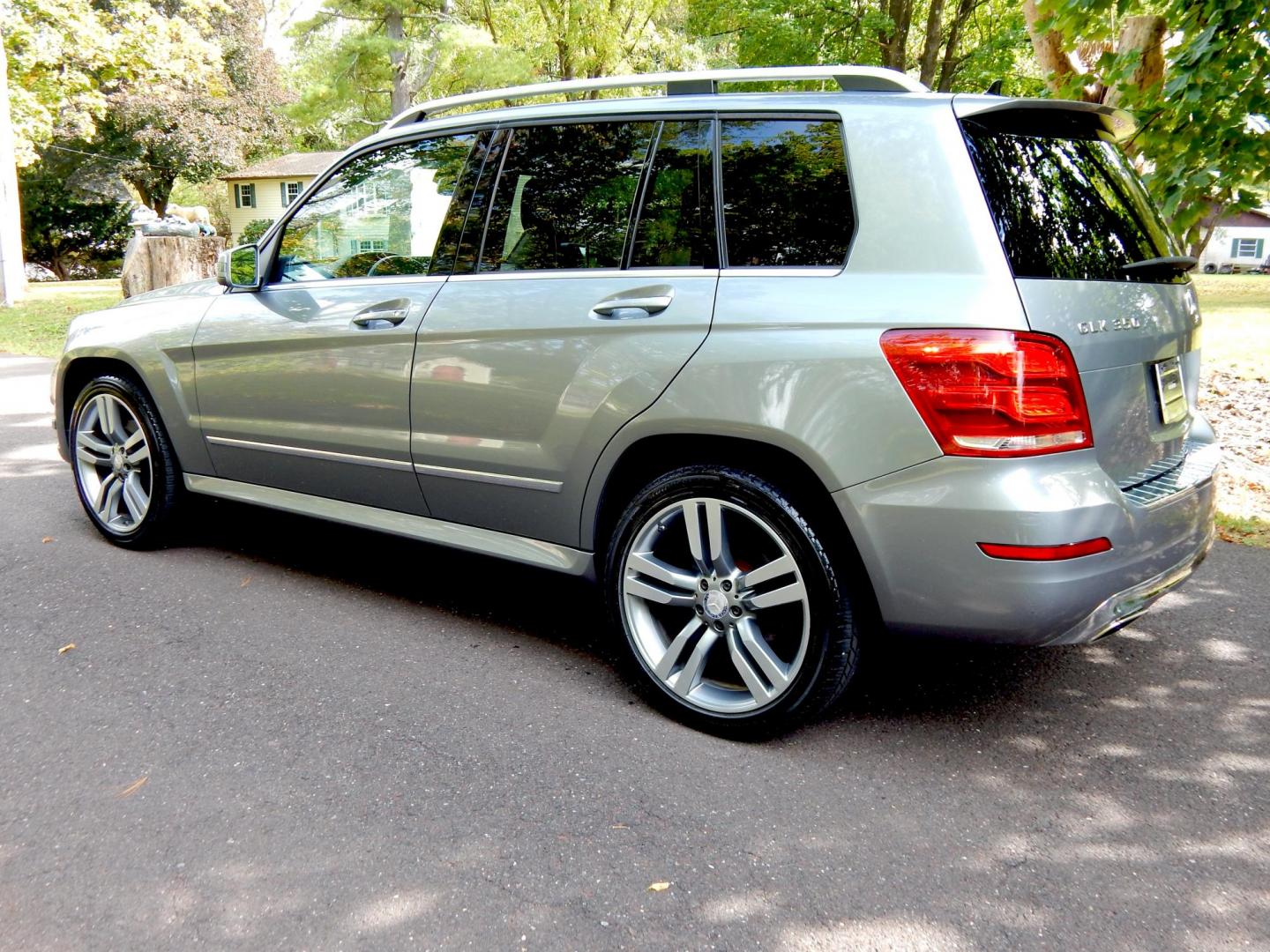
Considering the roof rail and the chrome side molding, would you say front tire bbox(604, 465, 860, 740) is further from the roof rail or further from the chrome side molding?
the roof rail

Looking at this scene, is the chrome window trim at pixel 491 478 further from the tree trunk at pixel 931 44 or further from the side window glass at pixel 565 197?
the tree trunk at pixel 931 44

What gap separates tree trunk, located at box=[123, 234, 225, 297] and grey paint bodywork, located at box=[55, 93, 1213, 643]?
37.5 ft

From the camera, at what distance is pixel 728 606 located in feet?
10.5

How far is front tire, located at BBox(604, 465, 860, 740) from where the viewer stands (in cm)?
301

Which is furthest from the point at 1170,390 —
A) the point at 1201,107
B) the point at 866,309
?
the point at 1201,107

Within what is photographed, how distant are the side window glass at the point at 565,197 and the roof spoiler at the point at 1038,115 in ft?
3.31

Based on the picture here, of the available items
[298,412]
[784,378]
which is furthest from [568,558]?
[298,412]

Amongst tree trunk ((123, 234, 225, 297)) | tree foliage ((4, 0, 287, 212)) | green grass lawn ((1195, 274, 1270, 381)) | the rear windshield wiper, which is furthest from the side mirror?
tree foliage ((4, 0, 287, 212))

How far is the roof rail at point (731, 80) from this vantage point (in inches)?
125

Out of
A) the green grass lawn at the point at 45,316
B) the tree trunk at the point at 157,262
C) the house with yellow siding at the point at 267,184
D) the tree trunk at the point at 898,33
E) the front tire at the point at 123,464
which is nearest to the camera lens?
the front tire at the point at 123,464

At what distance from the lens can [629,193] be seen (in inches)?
137

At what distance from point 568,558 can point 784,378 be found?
1.06 metres

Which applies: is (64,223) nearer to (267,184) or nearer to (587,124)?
(267,184)

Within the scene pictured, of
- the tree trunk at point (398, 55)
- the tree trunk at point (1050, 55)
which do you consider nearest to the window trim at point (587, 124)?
the tree trunk at point (1050, 55)
